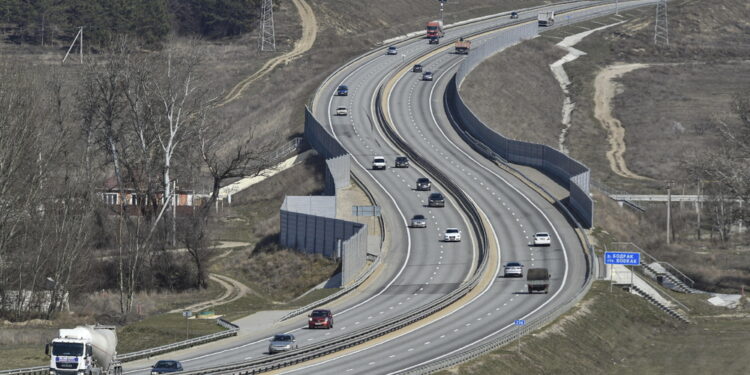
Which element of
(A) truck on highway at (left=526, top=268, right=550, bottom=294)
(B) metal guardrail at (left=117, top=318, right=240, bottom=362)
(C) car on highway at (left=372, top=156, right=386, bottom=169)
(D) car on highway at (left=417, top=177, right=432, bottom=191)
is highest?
(C) car on highway at (left=372, top=156, right=386, bottom=169)

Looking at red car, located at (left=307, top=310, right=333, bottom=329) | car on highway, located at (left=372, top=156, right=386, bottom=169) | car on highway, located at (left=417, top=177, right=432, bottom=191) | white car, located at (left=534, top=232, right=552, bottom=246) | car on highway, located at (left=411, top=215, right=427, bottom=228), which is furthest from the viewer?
car on highway, located at (left=372, top=156, right=386, bottom=169)

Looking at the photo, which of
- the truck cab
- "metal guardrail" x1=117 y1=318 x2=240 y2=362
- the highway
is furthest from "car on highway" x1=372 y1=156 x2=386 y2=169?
the truck cab

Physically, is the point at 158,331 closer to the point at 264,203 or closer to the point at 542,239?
the point at 542,239

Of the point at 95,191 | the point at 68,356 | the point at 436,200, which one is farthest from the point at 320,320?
the point at 436,200

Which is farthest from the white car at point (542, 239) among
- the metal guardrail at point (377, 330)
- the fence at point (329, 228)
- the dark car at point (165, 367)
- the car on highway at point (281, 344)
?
the dark car at point (165, 367)

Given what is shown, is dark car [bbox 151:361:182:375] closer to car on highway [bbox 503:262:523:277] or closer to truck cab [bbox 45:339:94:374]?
truck cab [bbox 45:339:94:374]

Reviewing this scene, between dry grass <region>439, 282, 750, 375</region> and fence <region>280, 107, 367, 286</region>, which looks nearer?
dry grass <region>439, 282, 750, 375</region>

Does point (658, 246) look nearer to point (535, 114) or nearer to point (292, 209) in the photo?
point (292, 209)
